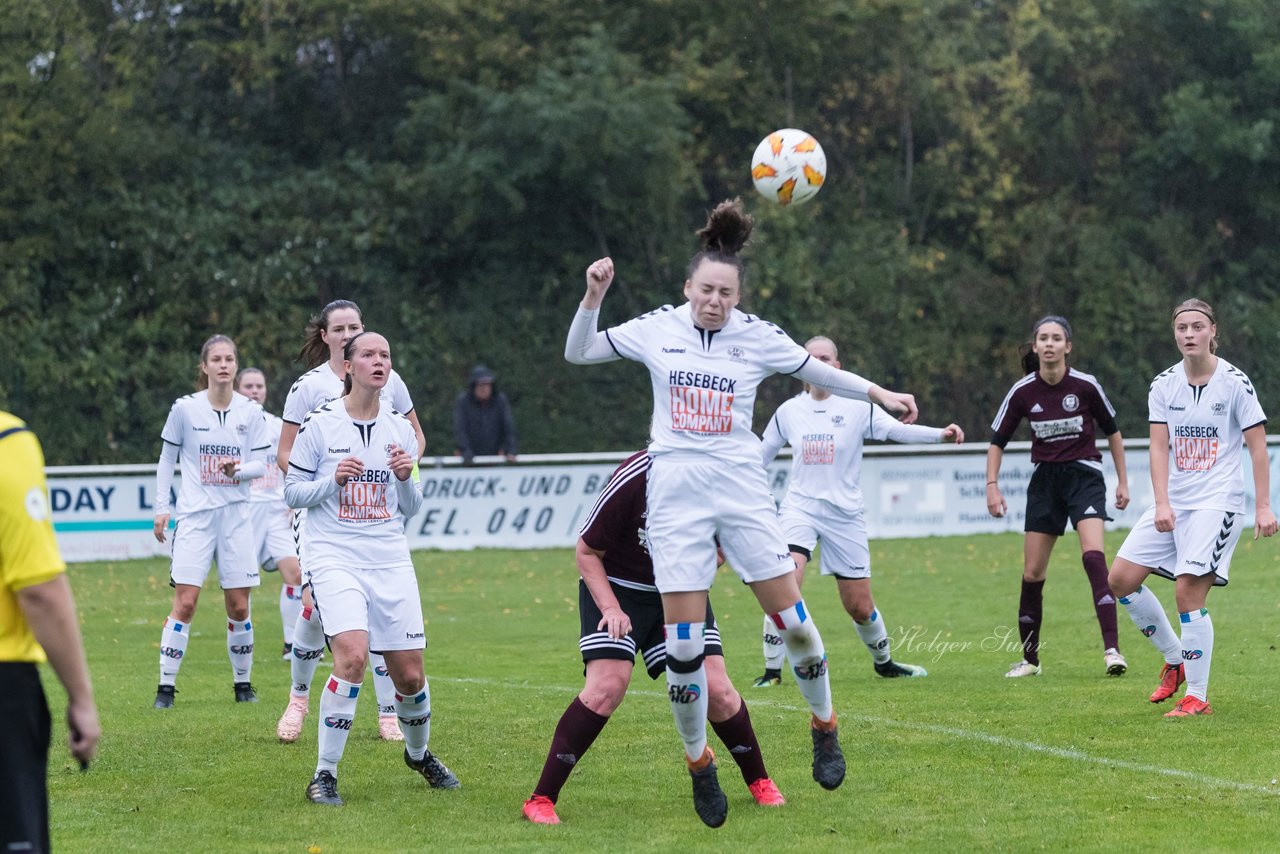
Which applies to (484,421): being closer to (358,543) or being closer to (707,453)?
(358,543)

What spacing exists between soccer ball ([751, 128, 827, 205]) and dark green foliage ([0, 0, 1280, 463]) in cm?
1789

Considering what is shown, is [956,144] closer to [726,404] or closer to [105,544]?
[105,544]

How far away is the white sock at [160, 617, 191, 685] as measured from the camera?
10.2 meters

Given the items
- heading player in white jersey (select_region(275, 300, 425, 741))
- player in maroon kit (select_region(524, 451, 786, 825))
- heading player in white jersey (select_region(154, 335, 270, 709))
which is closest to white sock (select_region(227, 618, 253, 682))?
heading player in white jersey (select_region(154, 335, 270, 709))

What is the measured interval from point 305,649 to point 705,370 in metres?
3.30

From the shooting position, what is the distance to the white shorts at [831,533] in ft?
34.6

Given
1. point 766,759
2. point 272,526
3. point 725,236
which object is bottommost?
point 766,759

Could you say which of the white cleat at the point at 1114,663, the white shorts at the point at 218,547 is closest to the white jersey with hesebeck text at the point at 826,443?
the white cleat at the point at 1114,663

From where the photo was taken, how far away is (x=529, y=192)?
2862 centimetres

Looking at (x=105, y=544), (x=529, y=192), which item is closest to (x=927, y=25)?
(x=529, y=192)

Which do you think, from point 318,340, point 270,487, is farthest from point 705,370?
point 270,487

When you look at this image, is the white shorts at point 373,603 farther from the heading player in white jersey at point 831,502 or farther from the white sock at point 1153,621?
the white sock at point 1153,621

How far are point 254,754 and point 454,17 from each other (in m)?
22.4

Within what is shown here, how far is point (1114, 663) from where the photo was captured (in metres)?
10.5
